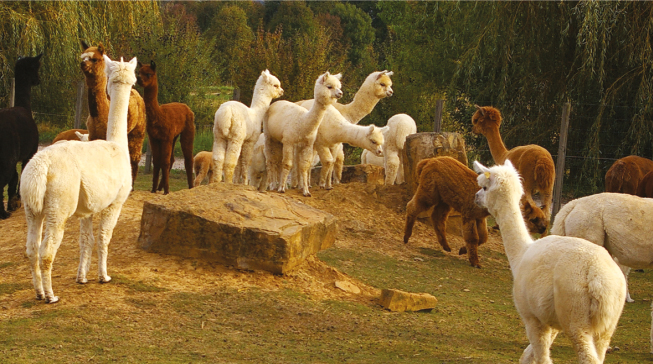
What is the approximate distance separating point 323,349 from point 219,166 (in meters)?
5.80

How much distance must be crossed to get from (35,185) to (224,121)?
5.05m

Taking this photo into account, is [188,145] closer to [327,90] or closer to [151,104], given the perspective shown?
[151,104]

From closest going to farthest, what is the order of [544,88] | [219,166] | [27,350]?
1. [27,350]
2. [219,166]
3. [544,88]

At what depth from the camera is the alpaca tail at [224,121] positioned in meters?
10.6

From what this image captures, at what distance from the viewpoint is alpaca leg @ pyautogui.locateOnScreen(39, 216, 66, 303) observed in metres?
5.84

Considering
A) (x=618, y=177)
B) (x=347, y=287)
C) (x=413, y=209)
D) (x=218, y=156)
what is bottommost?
(x=347, y=287)

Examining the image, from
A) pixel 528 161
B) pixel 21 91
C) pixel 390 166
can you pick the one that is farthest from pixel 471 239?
pixel 21 91

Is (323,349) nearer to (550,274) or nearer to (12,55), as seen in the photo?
(550,274)

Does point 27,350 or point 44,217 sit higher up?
point 44,217

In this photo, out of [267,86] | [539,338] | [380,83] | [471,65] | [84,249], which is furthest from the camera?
[471,65]

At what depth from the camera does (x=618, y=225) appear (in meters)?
6.61

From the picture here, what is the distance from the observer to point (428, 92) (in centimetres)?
2180

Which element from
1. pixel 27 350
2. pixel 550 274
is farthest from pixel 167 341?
pixel 550 274

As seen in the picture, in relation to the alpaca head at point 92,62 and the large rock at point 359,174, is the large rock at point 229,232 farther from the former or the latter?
the large rock at point 359,174
